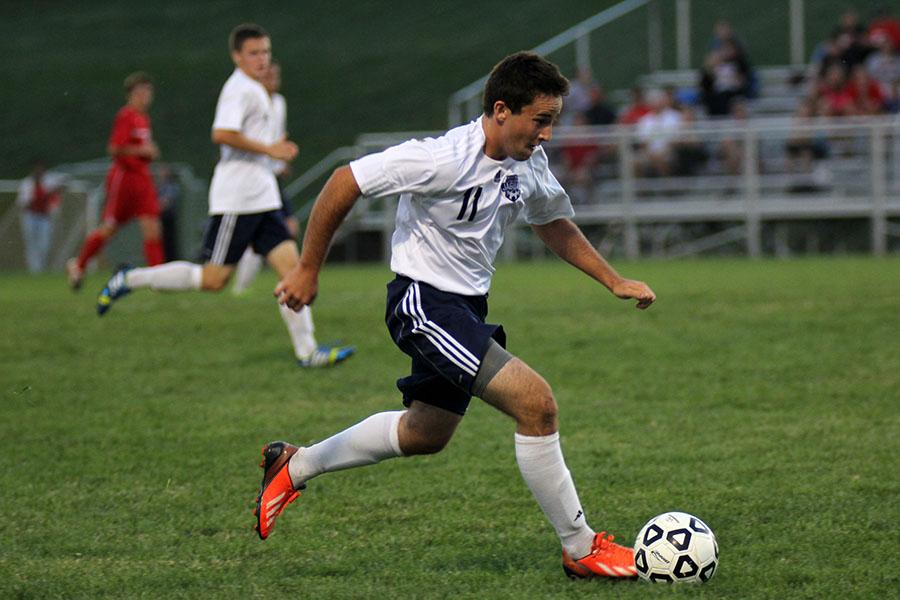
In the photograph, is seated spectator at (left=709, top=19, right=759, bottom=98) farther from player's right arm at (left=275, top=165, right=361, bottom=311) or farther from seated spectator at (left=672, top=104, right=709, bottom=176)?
player's right arm at (left=275, top=165, right=361, bottom=311)

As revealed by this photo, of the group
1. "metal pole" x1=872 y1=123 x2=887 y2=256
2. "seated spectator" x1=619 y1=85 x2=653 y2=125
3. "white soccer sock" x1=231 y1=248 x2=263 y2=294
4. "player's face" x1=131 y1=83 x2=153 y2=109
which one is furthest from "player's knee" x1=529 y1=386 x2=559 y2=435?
"seated spectator" x1=619 y1=85 x2=653 y2=125

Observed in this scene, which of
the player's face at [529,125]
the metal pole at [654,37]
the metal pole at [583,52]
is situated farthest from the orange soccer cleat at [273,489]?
the metal pole at [654,37]

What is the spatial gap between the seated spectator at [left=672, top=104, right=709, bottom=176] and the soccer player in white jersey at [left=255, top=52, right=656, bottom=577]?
15.6 meters

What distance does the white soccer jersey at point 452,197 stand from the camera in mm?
4578

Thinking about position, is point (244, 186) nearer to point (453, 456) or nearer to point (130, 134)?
point (453, 456)

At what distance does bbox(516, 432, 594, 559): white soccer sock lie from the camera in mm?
4496

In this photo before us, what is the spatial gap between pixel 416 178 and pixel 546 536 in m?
1.47

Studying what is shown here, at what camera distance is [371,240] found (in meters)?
21.9

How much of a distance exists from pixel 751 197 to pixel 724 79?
2.72 metres

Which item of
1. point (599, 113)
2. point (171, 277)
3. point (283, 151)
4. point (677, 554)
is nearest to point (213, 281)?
point (171, 277)

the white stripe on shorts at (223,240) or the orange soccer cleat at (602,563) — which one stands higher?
the white stripe on shorts at (223,240)

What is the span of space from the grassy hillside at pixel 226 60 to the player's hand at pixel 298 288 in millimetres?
29014

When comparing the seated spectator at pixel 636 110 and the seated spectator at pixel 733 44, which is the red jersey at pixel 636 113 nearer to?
the seated spectator at pixel 636 110

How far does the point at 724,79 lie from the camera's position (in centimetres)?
2198
